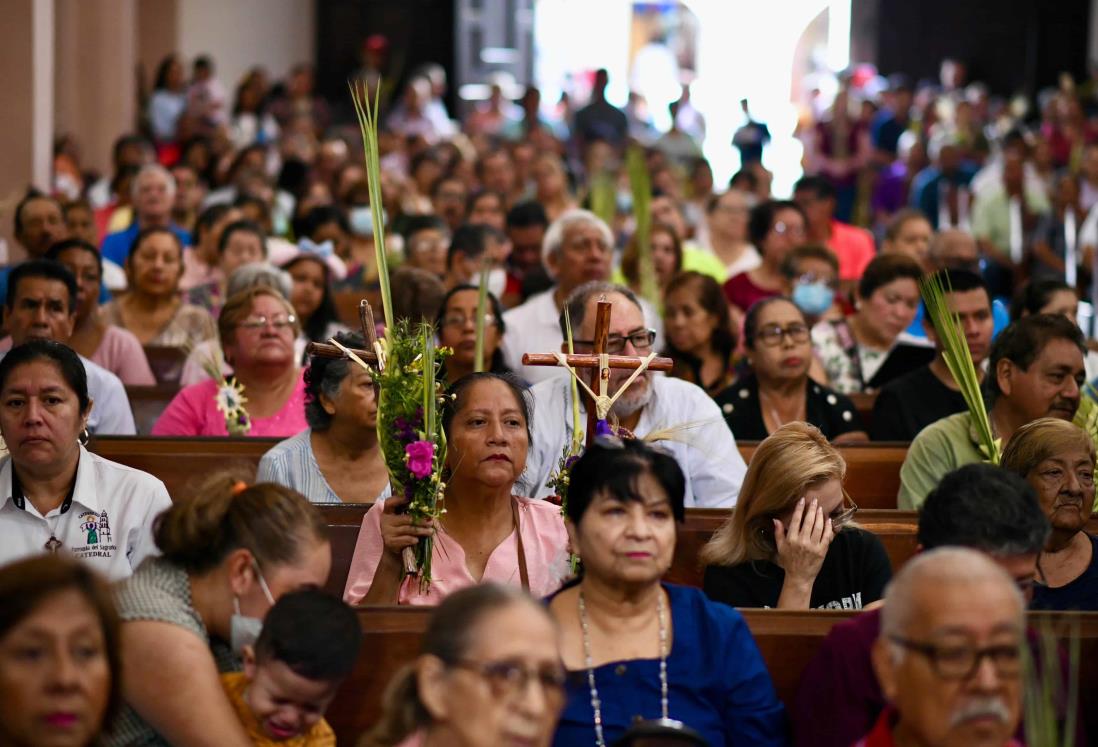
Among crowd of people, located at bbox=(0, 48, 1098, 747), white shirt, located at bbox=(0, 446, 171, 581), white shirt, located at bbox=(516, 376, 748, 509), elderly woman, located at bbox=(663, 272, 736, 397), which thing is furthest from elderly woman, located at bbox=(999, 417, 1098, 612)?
elderly woman, located at bbox=(663, 272, 736, 397)

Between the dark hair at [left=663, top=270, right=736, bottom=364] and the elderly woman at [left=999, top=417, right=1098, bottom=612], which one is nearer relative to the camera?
the elderly woman at [left=999, top=417, right=1098, bottom=612]

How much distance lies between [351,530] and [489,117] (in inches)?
595

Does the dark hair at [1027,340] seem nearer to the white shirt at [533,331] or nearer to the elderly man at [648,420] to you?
the elderly man at [648,420]

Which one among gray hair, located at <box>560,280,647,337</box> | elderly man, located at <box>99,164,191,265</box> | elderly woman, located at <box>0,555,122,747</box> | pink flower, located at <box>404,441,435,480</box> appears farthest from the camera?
elderly man, located at <box>99,164,191,265</box>

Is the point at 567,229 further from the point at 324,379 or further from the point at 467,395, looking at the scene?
the point at 467,395

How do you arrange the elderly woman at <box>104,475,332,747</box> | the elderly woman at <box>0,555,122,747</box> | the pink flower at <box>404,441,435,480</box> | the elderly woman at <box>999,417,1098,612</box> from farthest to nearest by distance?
the elderly woman at <box>999,417,1098,612</box> < the pink flower at <box>404,441,435,480</box> < the elderly woman at <box>104,475,332,747</box> < the elderly woman at <box>0,555,122,747</box>

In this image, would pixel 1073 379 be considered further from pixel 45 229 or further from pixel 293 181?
pixel 293 181

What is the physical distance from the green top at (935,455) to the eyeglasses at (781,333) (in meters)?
0.87

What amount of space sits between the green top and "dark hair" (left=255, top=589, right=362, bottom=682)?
8.66ft

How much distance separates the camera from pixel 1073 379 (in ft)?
18.2

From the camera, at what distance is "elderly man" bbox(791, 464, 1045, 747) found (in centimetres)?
359

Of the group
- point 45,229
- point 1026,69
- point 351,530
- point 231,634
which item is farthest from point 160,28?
point 231,634

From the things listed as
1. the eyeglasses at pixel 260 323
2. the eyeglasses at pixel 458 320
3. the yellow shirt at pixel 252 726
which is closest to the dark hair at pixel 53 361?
the yellow shirt at pixel 252 726

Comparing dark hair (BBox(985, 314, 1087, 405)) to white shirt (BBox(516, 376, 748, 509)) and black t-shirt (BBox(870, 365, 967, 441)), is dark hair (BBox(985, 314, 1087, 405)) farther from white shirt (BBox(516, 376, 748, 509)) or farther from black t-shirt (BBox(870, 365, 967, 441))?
white shirt (BBox(516, 376, 748, 509))
